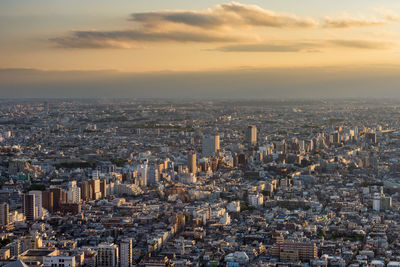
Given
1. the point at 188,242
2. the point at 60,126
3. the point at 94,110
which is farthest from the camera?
the point at 94,110

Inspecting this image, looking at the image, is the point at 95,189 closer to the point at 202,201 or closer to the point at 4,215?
the point at 202,201

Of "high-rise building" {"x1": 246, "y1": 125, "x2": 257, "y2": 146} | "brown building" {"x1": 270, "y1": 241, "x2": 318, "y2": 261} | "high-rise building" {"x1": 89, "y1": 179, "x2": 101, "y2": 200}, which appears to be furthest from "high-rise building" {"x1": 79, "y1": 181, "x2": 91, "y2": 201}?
Answer: "high-rise building" {"x1": 246, "y1": 125, "x2": 257, "y2": 146}

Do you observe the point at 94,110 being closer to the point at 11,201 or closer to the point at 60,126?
the point at 60,126

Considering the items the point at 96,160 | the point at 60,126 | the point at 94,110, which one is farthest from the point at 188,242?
the point at 94,110

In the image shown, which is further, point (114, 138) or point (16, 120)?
point (16, 120)

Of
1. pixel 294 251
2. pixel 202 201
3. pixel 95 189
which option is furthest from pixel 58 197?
pixel 294 251

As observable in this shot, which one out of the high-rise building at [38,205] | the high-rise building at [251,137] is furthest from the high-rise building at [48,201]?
the high-rise building at [251,137]
